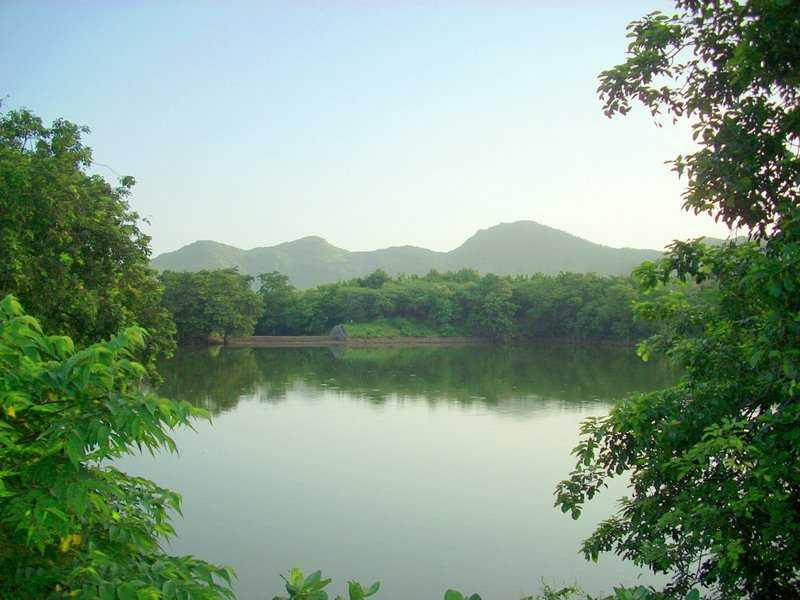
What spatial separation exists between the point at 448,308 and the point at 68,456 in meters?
69.1

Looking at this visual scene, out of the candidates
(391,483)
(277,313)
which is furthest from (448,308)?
(391,483)

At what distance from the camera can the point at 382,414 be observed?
23000mm

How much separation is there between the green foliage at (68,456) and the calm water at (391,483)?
23.0 feet

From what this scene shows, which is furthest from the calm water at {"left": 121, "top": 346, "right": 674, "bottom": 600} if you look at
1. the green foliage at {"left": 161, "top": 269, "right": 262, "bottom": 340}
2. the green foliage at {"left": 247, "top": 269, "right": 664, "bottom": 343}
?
the green foliage at {"left": 247, "top": 269, "right": 664, "bottom": 343}

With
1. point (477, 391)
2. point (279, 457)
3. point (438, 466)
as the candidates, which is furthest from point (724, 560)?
point (477, 391)

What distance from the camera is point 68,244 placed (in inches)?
515

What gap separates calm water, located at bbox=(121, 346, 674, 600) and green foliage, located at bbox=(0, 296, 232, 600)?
23.0ft

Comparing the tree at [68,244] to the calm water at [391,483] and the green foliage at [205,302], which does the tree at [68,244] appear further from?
the green foliage at [205,302]

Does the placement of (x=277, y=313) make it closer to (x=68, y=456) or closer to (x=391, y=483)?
(x=391, y=483)

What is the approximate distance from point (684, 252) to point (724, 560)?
91.6 inches

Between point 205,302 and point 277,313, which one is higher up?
point 205,302

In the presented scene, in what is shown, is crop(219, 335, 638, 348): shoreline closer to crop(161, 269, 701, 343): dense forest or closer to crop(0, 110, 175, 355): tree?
crop(161, 269, 701, 343): dense forest

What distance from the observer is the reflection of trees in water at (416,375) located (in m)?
27.5

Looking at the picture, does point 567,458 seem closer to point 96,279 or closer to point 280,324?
point 96,279
